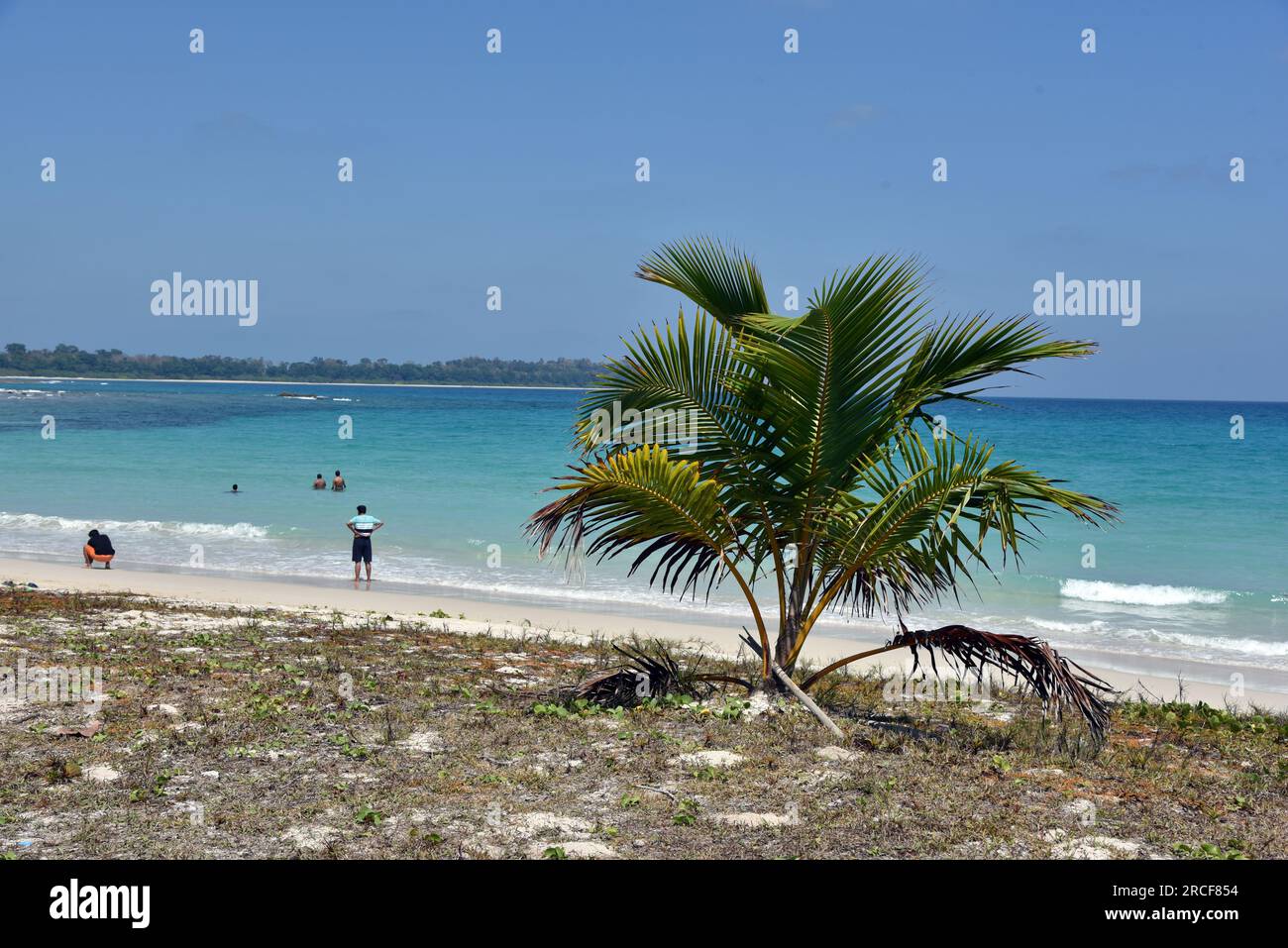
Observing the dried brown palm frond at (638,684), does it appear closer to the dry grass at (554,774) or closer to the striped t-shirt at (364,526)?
the dry grass at (554,774)

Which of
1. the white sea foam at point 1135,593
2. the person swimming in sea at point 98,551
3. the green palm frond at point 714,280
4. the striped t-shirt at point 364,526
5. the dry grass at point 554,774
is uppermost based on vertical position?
the green palm frond at point 714,280

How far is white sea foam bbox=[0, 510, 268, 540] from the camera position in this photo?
82.9 feet

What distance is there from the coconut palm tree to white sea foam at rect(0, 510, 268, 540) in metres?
20.0

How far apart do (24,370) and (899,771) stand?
224 metres

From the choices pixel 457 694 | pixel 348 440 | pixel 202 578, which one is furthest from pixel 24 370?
pixel 457 694

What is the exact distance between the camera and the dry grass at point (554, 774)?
15.5 feet

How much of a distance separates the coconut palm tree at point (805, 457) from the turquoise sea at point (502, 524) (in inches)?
284

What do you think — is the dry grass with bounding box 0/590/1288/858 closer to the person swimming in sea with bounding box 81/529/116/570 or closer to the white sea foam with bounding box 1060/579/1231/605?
the white sea foam with bounding box 1060/579/1231/605

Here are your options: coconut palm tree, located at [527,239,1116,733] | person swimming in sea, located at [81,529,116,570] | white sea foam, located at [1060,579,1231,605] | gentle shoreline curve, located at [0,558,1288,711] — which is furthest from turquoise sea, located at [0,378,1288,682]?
Answer: coconut palm tree, located at [527,239,1116,733]

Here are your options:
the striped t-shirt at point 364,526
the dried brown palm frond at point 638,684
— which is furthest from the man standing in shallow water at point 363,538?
the dried brown palm frond at point 638,684

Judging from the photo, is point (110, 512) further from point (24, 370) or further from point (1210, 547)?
point (24, 370)

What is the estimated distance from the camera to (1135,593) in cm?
1889

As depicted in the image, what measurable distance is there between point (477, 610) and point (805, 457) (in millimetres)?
9385
